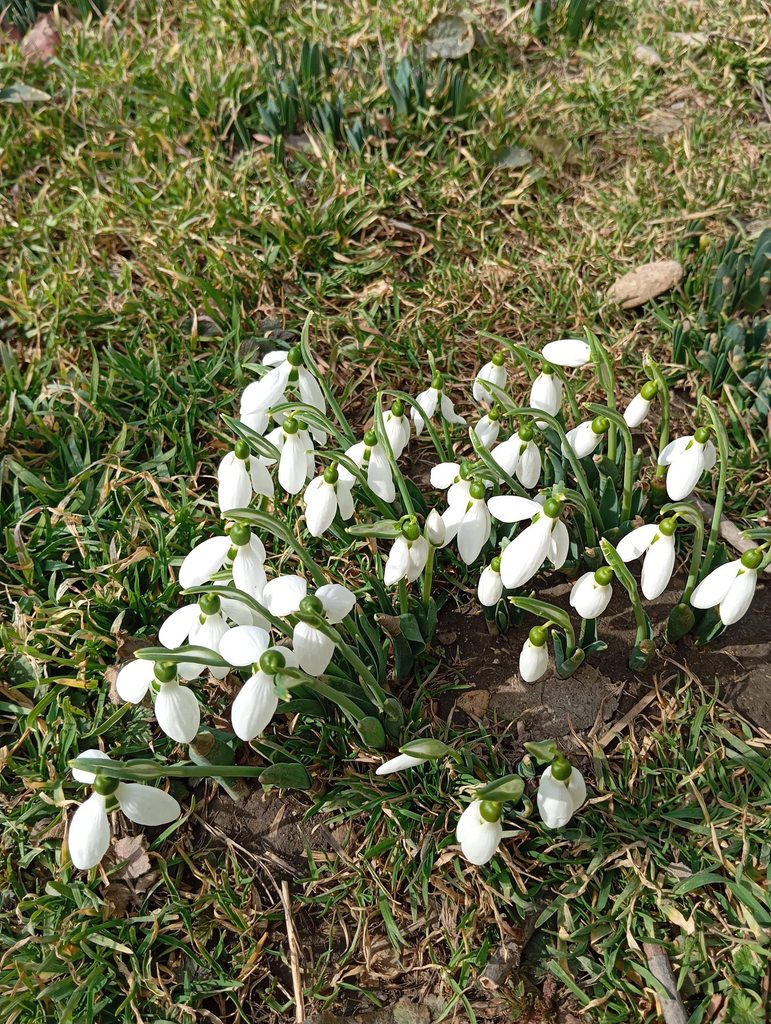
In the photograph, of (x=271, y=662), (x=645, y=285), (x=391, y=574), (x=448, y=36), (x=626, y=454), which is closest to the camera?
(x=271, y=662)

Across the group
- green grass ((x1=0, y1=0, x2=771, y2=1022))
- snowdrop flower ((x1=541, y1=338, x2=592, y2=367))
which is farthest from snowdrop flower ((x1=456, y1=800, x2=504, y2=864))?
snowdrop flower ((x1=541, y1=338, x2=592, y2=367))

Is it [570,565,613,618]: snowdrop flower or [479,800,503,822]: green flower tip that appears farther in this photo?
[570,565,613,618]: snowdrop flower

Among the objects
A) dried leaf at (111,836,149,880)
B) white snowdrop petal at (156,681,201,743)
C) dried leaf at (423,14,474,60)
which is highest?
dried leaf at (423,14,474,60)

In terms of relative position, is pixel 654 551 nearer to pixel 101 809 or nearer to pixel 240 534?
pixel 240 534

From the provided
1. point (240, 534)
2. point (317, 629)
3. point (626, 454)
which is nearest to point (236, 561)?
point (240, 534)

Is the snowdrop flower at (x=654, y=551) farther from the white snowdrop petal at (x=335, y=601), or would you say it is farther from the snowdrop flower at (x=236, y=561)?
the snowdrop flower at (x=236, y=561)

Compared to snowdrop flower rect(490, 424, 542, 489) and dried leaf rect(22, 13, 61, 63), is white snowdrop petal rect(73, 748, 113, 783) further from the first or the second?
dried leaf rect(22, 13, 61, 63)
